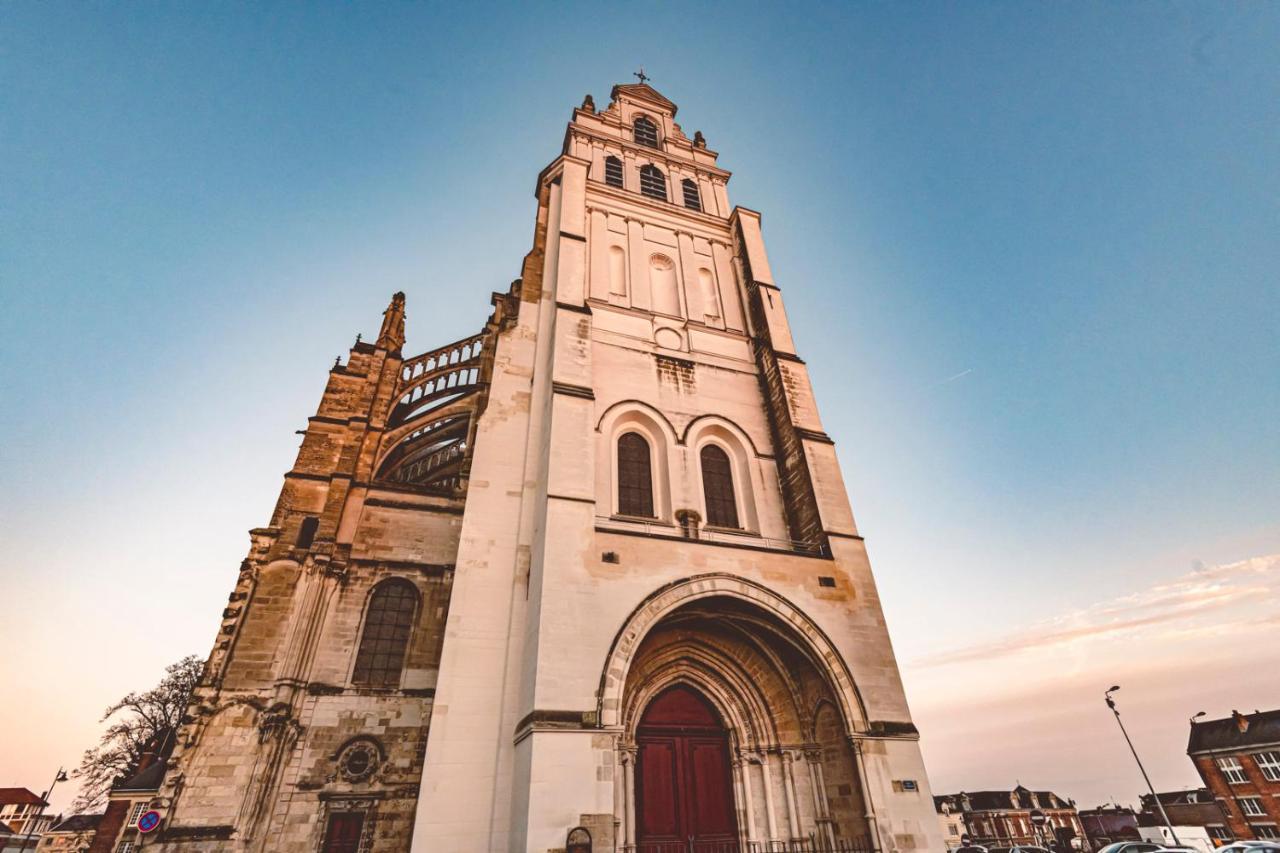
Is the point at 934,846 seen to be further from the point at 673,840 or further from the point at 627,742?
the point at 627,742

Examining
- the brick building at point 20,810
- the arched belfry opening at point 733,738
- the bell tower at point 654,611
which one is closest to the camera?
the bell tower at point 654,611

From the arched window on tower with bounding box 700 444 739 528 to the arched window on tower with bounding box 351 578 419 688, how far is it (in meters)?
7.04

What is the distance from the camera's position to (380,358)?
16.9 meters

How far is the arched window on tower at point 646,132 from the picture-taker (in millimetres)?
23328

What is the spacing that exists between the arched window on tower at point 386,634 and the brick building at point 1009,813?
62505 millimetres

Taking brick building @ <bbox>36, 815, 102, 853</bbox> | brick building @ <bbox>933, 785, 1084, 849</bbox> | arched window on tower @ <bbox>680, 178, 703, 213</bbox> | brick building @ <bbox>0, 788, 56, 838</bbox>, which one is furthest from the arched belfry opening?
brick building @ <bbox>0, 788, 56, 838</bbox>

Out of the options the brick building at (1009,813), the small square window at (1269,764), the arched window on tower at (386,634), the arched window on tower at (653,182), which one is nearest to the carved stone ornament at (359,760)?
the arched window on tower at (386,634)

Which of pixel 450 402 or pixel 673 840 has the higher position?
pixel 450 402

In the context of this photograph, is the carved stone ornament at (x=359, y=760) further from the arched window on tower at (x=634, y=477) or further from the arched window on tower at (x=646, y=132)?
the arched window on tower at (x=646, y=132)

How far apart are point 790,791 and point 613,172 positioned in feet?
61.9

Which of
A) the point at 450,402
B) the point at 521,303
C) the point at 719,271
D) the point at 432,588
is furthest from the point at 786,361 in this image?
the point at 432,588

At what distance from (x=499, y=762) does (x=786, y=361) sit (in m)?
11.4

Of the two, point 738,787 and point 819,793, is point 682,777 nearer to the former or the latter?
point 738,787

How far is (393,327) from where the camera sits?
1783cm
